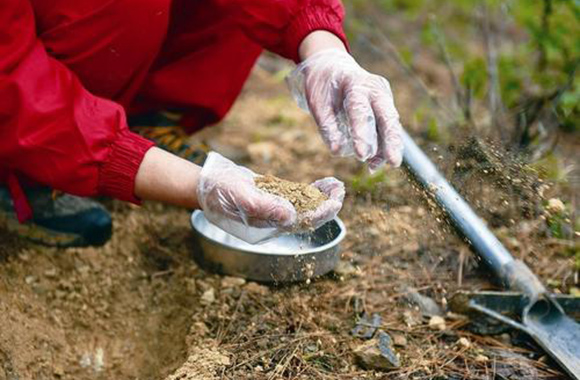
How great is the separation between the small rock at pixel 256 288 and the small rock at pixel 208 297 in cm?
9

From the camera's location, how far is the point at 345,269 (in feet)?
7.14

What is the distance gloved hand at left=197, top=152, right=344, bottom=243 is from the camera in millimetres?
1652

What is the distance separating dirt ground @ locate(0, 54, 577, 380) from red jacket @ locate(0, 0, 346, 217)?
310mm

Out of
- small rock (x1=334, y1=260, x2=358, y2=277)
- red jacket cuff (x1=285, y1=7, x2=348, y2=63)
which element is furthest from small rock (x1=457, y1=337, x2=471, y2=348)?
red jacket cuff (x1=285, y1=7, x2=348, y2=63)

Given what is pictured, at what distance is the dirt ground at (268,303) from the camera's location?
1845 millimetres

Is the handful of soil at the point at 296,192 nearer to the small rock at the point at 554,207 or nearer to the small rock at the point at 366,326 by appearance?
the small rock at the point at 366,326

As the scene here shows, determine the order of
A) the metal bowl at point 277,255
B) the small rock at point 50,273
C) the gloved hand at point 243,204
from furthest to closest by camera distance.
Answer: the small rock at point 50,273, the metal bowl at point 277,255, the gloved hand at point 243,204

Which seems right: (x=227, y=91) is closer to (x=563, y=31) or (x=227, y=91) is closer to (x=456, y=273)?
(x=456, y=273)

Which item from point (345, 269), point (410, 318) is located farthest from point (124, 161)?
point (410, 318)

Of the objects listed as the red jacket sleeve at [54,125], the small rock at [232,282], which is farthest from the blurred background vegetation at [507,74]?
the red jacket sleeve at [54,125]

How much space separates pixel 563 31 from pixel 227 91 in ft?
4.46

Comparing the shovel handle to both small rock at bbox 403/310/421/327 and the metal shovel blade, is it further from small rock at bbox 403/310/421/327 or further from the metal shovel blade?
small rock at bbox 403/310/421/327

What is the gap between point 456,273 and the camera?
2.21 m

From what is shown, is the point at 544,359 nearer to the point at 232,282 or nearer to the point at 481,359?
the point at 481,359
